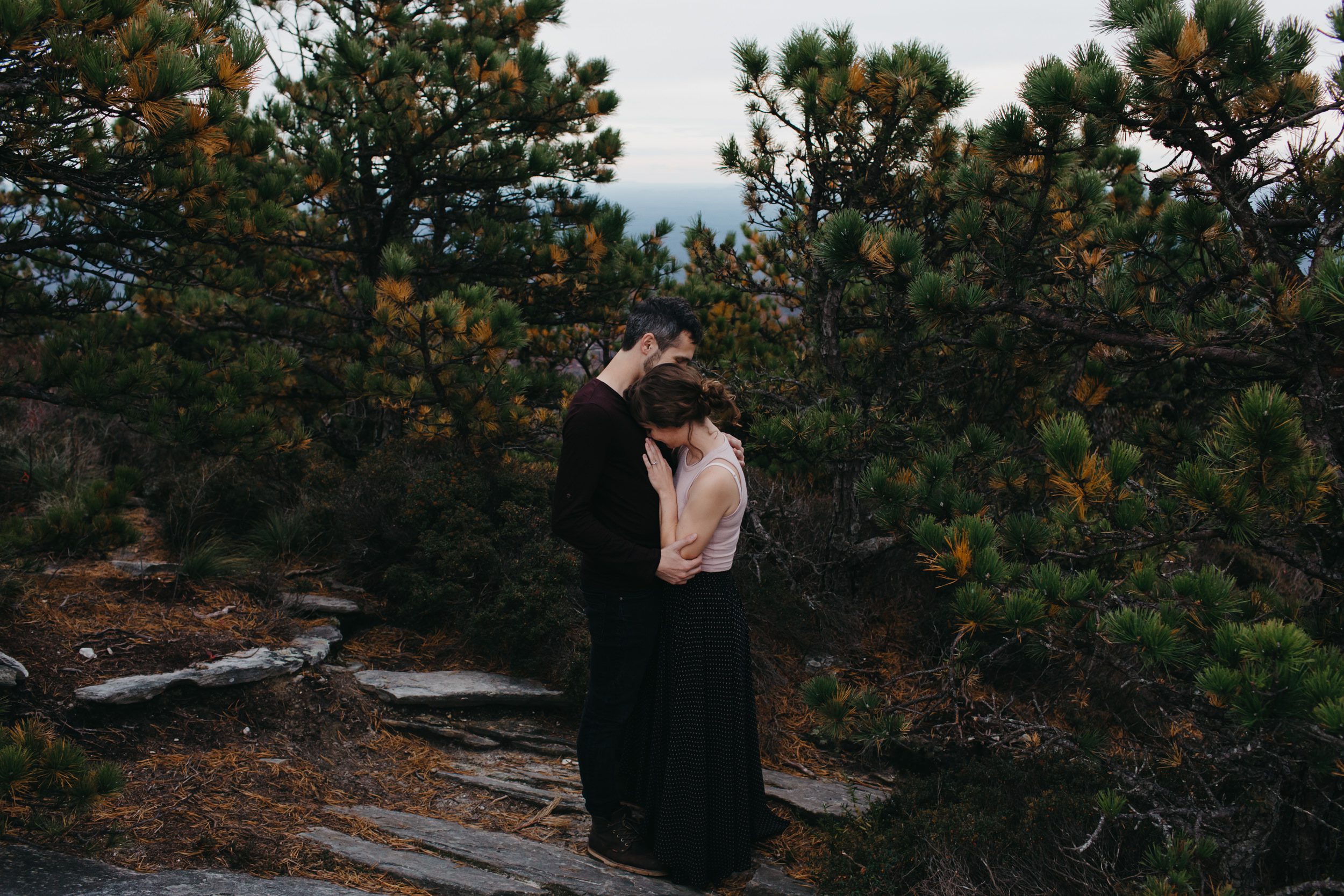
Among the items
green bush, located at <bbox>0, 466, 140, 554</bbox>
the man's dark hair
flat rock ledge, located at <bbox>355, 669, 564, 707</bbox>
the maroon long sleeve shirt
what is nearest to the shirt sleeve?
the maroon long sleeve shirt

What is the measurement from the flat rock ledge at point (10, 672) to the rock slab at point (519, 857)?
145 cm

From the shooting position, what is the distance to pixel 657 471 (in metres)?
3.18

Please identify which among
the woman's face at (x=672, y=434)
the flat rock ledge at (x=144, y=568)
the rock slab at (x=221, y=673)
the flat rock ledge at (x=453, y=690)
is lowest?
the flat rock ledge at (x=453, y=690)

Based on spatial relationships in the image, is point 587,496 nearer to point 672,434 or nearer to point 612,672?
point 672,434

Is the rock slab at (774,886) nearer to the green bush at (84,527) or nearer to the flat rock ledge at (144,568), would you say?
the green bush at (84,527)

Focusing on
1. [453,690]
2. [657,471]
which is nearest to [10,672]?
[453,690]

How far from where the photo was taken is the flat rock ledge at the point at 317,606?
5.16 metres

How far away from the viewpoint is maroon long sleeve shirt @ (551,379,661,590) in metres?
3.06

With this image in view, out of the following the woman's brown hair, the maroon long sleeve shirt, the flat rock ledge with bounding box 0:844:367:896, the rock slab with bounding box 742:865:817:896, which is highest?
the woman's brown hair

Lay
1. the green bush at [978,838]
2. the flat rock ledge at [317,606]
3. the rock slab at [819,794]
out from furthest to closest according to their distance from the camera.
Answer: the flat rock ledge at [317,606] → the rock slab at [819,794] → the green bush at [978,838]

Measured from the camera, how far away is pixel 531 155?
6.14 metres

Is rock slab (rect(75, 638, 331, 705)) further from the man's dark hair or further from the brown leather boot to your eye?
the man's dark hair

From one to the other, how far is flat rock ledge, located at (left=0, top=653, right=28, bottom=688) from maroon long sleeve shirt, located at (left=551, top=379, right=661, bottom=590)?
8.34ft

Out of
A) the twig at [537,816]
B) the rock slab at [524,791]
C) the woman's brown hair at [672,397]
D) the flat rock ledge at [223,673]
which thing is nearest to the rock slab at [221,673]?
the flat rock ledge at [223,673]
